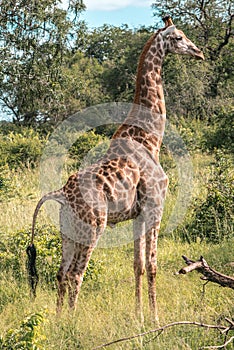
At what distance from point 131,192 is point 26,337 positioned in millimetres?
1819

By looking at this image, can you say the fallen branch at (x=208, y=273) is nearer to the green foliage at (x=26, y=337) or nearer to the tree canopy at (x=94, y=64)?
the green foliage at (x=26, y=337)

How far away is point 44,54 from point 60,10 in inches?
42.5

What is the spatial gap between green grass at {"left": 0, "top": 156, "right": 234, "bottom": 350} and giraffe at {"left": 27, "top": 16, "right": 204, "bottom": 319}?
0.27m

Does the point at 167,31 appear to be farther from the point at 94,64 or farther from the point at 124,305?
the point at 94,64

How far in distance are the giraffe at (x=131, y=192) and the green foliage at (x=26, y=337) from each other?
42.8 inches

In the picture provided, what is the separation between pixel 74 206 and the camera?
5.39m

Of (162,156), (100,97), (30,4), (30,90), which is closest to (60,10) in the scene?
(30,4)

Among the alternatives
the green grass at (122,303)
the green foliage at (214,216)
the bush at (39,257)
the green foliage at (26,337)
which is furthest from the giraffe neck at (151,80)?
the green foliage at (214,216)

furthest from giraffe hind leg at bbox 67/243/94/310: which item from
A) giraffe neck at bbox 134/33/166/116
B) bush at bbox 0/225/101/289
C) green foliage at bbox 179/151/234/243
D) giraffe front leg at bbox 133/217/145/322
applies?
green foliage at bbox 179/151/234/243

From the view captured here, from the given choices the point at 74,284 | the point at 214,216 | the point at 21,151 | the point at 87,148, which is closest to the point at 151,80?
the point at 74,284

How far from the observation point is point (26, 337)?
13.9ft

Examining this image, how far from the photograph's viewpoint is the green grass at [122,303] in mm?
4828

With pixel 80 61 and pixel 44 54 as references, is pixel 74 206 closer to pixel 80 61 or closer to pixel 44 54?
pixel 44 54

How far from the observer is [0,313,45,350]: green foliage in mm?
4213
